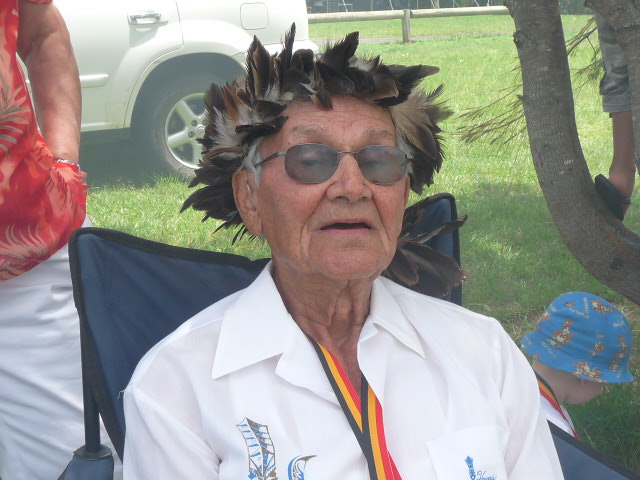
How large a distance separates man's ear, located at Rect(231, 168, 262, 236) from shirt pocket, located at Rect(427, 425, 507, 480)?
75 cm

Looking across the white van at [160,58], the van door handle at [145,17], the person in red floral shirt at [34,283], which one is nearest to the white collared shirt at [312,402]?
the person in red floral shirt at [34,283]

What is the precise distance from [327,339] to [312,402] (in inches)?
11.5

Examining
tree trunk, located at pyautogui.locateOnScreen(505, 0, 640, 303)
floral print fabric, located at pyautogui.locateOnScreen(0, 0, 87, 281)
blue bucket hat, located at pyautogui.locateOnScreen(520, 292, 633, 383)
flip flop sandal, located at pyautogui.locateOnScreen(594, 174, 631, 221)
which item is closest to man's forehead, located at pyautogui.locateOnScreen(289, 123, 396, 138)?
floral print fabric, located at pyautogui.locateOnScreen(0, 0, 87, 281)

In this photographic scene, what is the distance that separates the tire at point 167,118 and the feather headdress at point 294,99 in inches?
215

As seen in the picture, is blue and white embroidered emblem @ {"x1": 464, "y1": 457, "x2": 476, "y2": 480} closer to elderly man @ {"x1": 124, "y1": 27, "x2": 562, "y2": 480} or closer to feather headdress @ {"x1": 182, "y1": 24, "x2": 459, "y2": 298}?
elderly man @ {"x1": 124, "y1": 27, "x2": 562, "y2": 480}

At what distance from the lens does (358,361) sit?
7.07 feet

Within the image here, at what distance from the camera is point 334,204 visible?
215 cm

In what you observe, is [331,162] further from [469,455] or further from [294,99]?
[469,455]

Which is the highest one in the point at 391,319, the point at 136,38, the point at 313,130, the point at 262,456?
the point at 313,130

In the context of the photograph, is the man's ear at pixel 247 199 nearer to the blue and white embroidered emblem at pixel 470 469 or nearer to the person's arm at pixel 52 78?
the person's arm at pixel 52 78

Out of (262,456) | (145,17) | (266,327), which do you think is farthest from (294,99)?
(145,17)

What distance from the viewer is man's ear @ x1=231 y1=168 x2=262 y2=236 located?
2.35 metres

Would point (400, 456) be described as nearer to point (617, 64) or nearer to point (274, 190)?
point (274, 190)

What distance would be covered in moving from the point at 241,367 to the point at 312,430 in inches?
8.6
